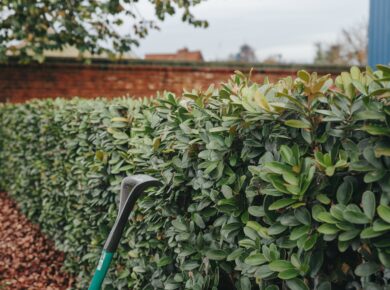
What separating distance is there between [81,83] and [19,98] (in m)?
1.38

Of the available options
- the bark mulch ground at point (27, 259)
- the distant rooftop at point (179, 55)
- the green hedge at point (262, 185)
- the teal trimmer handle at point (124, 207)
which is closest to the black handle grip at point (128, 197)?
the teal trimmer handle at point (124, 207)

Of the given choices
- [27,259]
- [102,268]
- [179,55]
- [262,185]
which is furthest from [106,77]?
[179,55]

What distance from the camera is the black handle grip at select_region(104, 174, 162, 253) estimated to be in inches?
83.4

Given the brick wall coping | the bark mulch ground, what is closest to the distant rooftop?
the brick wall coping

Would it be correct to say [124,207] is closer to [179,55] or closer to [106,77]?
[106,77]

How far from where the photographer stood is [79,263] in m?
4.12

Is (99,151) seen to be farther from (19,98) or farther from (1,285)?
(19,98)

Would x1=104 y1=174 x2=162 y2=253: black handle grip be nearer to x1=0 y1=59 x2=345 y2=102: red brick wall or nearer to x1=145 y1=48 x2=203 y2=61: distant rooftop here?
x1=0 y1=59 x2=345 y2=102: red brick wall

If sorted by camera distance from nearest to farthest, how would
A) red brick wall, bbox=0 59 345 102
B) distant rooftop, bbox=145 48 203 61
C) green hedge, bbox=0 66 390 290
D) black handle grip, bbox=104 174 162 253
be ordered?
green hedge, bbox=0 66 390 290 → black handle grip, bbox=104 174 162 253 → red brick wall, bbox=0 59 345 102 → distant rooftop, bbox=145 48 203 61

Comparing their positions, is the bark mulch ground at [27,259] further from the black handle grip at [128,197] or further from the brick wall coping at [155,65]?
the brick wall coping at [155,65]

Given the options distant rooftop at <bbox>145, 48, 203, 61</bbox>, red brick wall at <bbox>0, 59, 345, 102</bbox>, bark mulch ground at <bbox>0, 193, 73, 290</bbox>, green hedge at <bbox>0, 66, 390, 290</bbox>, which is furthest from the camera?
distant rooftop at <bbox>145, 48, 203, 61</bbox>

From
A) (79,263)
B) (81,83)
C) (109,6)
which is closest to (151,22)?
(109,6)

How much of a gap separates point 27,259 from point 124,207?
145 inches

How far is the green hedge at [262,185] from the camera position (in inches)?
58.6
